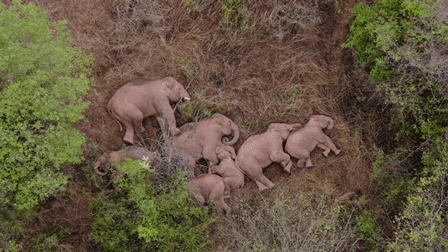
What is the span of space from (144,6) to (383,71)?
16.0 ft

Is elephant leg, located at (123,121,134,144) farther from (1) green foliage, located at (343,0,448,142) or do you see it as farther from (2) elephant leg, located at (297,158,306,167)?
(1) green foliage, located at (343,0,448,142)

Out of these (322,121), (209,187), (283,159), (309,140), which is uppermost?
(322,121)

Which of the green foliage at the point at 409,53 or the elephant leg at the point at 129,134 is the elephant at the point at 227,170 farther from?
the green foliage at the point at 409,53

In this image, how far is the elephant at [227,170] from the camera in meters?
6.23

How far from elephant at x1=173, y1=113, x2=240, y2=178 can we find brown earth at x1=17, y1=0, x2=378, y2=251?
318mm

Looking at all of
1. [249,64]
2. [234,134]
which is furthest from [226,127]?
[249,64]

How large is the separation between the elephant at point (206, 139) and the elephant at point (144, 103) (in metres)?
0.28

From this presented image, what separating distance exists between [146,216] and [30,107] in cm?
241

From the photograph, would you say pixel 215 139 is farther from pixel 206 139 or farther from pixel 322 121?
pixel 322 121

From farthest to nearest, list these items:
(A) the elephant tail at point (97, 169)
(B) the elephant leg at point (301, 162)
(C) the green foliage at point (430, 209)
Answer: (B) the elephant leg at point (301, 162) < (A) the elephant tail at point (97, 169) < (C) the green foliage at point (430, 209)

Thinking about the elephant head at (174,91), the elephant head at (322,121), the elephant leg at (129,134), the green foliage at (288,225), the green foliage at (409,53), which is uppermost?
the green foliage at (409,53)

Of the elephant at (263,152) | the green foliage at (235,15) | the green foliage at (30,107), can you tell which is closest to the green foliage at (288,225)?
the elephant at (263,152)

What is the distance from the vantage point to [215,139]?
6.30 metres

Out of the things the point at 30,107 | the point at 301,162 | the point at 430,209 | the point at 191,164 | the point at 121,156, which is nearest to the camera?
the point at 30,107
